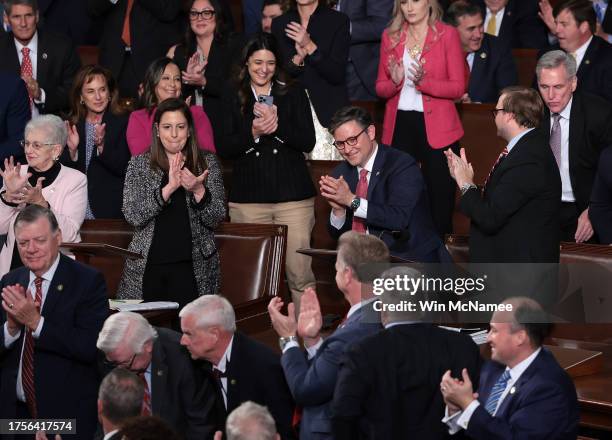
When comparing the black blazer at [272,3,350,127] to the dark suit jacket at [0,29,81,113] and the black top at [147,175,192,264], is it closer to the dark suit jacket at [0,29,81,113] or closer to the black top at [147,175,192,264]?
the dark suit jacket at [0,29,81,113]

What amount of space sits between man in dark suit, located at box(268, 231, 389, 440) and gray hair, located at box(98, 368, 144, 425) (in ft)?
1.96

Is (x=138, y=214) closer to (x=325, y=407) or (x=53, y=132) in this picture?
(x=53, y=132)

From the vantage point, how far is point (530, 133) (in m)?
5.87

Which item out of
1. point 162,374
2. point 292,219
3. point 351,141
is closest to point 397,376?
point 162,374

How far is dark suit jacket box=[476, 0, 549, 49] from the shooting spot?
9016mm

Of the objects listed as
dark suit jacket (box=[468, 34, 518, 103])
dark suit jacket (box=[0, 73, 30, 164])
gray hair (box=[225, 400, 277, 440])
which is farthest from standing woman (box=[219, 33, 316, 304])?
gray hair (box=[225, 400, 277, 440])

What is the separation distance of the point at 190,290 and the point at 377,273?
168 centimetres

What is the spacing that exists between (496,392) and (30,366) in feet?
6.58

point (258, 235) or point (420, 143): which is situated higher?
point (420, 143)

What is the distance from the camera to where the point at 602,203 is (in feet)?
21.6

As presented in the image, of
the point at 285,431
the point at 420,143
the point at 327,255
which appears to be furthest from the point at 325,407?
the point at 420,143

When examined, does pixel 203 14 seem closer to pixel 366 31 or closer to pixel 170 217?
pixel 366 31

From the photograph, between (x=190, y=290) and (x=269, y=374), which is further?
(x=190, y=290)

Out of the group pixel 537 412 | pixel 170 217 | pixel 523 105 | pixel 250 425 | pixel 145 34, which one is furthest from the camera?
pixel 145 34
